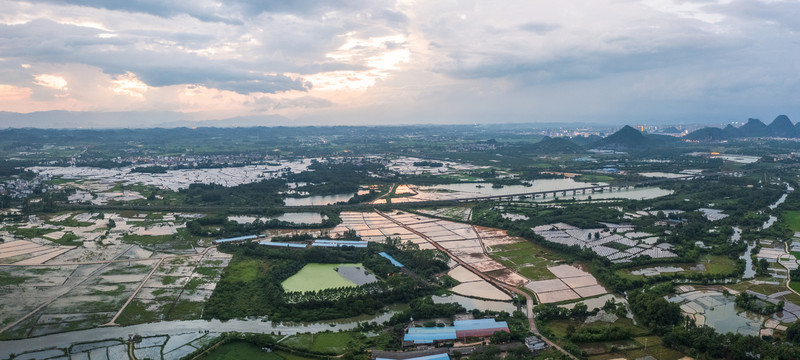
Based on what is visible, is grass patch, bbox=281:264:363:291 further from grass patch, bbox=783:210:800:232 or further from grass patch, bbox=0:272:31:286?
grass patch, bbox=783:210:800:232

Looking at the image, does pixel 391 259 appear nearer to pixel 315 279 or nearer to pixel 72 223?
pixel 315 279

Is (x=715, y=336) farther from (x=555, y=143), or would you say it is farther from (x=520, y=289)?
(x=555, y=143)

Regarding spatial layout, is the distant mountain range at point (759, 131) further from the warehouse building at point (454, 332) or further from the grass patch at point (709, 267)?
the warehouse building at point (454, 332)

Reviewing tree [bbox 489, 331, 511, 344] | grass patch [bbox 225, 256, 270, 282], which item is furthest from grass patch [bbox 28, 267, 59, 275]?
tree [bbox 489, 331, 511, 344]

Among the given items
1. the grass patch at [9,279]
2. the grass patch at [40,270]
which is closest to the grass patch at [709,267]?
the grass patch at [40,270]

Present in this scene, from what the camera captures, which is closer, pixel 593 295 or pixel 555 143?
pixel 593 295

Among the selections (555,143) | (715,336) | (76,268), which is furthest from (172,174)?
(555,143)

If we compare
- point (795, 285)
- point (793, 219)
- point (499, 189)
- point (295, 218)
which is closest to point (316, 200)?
point (295, 218)
